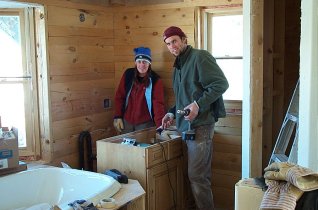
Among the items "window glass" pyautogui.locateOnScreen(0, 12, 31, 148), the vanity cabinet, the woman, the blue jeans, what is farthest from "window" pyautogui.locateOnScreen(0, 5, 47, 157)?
the blue jeans

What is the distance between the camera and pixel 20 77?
3.45 metres

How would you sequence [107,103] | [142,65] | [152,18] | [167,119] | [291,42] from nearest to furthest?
[167,119], [291,42], [142,65], [152,18], [107,103]

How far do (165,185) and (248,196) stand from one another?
1.61 m

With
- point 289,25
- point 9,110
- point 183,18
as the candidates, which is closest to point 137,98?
point 183,18

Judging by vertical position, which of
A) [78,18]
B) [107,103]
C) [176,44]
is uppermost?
[78,18]

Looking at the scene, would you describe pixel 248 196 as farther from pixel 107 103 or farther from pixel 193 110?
pixel 107 103

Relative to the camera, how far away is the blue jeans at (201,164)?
3.13m

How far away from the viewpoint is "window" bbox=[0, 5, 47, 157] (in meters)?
3.39

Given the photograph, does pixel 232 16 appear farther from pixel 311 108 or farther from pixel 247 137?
pixel 311 108

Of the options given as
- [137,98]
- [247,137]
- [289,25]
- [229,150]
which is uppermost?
[289,25]

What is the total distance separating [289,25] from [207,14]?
744mm

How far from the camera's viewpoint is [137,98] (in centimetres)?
380

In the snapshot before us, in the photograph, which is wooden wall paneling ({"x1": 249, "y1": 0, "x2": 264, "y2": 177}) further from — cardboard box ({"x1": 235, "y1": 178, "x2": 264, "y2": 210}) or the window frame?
cardboard box ({"x1": 235, "y1": 178, "x2": 264, "y2": 210})

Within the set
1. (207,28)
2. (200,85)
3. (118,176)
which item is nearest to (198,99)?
(200,85)
